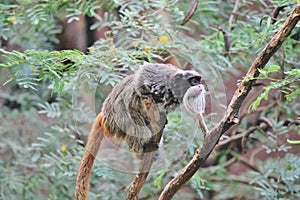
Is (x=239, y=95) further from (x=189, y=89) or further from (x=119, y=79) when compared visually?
(x=119, y=79)

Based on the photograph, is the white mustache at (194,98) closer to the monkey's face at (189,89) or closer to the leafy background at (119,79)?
the monkey's face at (189,89)

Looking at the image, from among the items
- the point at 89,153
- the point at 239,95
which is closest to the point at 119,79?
the point at 89,153

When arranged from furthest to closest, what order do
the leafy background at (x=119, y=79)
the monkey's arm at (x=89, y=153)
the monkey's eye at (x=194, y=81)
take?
the leafy background at (x=119, y=79) → the monkey's arm at (x=89, y=153) → the monkey's eye at (x=194, y=81)

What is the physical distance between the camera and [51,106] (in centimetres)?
205

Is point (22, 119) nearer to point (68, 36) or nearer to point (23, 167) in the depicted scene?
point (23, 167)

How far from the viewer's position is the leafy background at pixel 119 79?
1300mm

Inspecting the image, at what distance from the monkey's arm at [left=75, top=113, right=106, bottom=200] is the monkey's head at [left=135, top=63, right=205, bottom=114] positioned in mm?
156

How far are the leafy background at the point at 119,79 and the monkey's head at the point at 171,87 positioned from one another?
13 cm

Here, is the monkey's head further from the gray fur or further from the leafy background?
the leafy background

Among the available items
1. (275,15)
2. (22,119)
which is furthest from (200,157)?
(22,119)

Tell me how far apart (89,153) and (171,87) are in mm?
301

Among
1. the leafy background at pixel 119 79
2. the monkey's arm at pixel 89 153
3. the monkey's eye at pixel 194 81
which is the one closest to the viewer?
the monkey's eye at pixel 194 81

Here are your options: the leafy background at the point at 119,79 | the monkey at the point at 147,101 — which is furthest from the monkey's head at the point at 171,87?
the leafy background at the point at 119,79

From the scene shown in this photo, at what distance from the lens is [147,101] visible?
1046 mm
